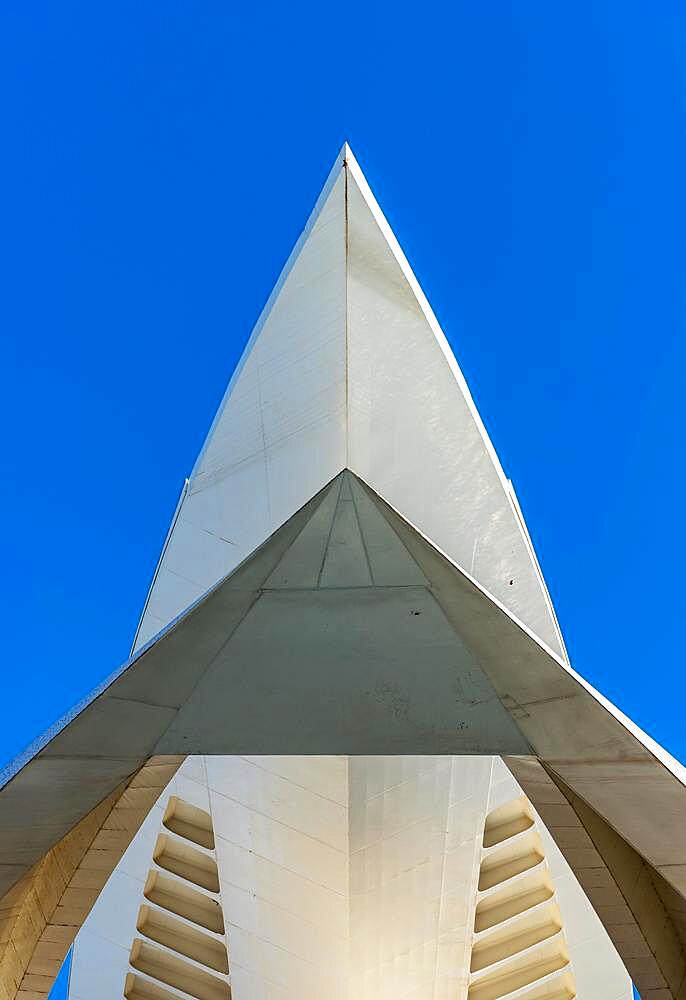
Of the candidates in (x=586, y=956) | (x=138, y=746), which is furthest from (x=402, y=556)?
(x=586, y=956)

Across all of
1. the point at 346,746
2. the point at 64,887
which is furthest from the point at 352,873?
the point at 346,746

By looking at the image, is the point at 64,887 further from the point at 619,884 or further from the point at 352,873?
the point at 619,884

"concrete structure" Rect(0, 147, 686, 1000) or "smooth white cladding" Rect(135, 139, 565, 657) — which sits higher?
"smooth white cladding" Rect(135, 139, 565, 657)

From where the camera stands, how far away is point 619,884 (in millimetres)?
6480

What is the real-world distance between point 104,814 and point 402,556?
3168mm

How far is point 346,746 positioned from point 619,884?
7.43 ft

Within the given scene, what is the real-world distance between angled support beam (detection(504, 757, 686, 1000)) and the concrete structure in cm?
2

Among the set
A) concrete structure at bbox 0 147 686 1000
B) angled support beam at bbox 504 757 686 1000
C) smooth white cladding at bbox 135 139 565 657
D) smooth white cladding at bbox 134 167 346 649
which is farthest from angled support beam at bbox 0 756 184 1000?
smooth white cladding at bbox 135 139 565 657

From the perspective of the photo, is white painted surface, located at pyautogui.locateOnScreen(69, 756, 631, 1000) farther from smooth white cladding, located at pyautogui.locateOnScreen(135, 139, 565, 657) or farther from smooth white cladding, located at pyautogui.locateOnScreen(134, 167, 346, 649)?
smooth white cladding, located at pyautogui.locateOnScreen(134, 167, 346, 649)

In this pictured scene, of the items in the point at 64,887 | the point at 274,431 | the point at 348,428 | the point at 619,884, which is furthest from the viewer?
the point at 274,431

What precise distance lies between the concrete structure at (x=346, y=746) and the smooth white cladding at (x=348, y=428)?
34 millimetres

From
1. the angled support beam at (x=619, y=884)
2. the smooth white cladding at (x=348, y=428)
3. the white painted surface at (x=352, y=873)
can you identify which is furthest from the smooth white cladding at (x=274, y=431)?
the angled support beam at (x=619, y=884)

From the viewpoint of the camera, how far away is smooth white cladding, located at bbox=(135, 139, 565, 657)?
926cm

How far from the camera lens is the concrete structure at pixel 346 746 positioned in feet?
18.2
